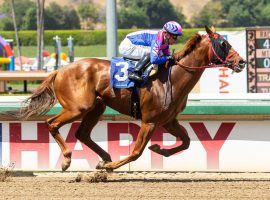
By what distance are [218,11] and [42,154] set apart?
66.9 m

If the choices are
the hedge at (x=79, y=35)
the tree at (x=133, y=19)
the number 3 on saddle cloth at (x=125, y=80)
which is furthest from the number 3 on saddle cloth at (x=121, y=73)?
the tree at (x=133, y=19)

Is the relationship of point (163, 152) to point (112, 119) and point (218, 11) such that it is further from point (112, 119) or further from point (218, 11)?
point (218, 11)

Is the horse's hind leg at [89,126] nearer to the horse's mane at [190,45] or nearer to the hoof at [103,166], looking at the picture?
the hoof at [103,166]

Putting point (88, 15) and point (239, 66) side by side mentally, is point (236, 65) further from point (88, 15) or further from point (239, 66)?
point (88, 15)

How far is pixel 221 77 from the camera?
21.1m

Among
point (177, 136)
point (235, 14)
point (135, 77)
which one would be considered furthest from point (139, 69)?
point (235, 14)

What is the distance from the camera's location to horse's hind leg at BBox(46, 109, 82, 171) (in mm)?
9445

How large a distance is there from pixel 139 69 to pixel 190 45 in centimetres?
62

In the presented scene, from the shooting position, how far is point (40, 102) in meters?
9.95

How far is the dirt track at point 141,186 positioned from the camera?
7.99 meters

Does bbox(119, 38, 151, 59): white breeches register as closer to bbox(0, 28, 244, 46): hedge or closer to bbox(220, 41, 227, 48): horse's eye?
bbox(220, 41, 227, 48): horse's eye

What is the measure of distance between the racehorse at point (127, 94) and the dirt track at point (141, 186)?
14.0 inches

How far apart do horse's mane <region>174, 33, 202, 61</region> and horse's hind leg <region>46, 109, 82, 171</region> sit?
1.25 meters

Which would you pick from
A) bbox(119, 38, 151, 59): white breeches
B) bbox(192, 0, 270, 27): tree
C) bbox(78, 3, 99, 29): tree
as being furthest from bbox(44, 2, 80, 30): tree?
bbox(119, 38, 151, 59): white breeches
